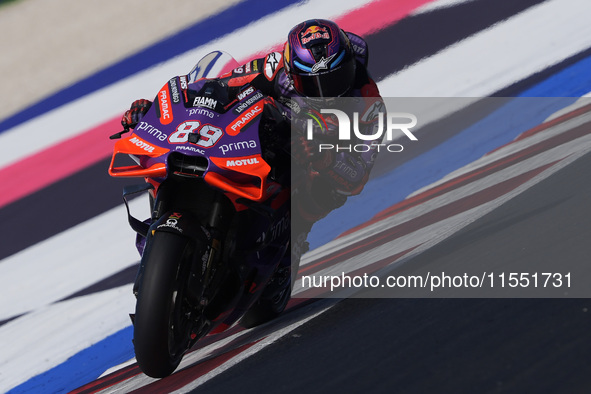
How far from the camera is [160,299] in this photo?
11.6ft

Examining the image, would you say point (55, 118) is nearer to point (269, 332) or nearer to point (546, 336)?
point (269, 332)

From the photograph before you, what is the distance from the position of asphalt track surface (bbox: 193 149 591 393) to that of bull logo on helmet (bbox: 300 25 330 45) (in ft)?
4.35

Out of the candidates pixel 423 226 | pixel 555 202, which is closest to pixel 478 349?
pixel 555 202

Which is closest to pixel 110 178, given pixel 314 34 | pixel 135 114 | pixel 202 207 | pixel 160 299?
pixel 135 114

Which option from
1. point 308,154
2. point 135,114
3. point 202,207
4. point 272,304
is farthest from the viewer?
Answer: point 272,304

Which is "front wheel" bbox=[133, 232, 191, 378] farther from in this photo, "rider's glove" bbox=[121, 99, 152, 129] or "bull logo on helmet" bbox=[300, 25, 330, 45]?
"bull logo on helmet" bbox=[300, 25, 330, 45]

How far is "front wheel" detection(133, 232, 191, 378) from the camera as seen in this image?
3.55 meters

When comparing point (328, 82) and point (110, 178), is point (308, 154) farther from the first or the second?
point (110, 178)

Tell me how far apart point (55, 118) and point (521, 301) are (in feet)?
18.8

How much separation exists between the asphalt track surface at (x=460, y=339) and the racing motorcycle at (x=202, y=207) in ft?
1.21

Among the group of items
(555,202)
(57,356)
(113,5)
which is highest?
(113,5)

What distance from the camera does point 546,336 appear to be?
2996 millimetres

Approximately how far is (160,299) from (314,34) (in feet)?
5.91

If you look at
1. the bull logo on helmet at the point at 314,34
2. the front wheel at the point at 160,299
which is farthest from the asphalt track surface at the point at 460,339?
the bull logo on helmet at the point at 314,34
